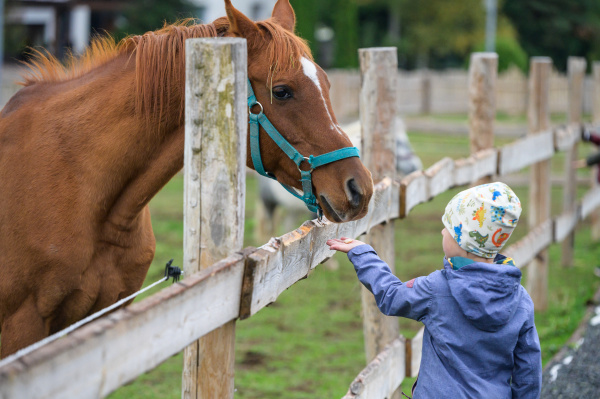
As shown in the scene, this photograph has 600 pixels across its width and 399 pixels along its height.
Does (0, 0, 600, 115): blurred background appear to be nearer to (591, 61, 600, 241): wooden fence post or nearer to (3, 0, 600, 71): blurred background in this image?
(3, 0, 600, 71): blurred background

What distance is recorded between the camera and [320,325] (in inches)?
219

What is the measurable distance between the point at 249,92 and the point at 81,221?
797 mm

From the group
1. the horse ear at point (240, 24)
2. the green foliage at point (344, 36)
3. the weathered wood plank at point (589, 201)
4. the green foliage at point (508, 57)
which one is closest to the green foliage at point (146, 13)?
the green foliage at point (344, 36)

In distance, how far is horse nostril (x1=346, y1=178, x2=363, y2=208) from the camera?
91.5 inches

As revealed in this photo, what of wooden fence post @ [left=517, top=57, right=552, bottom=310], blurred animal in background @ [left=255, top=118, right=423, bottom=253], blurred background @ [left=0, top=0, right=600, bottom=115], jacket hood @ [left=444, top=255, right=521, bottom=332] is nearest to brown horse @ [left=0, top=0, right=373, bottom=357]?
jacket hood @ [left=444, top=255, right=521, bottom=332]

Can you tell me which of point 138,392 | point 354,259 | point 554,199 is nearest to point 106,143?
point 354,259

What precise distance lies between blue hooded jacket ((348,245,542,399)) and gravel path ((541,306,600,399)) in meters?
1.89

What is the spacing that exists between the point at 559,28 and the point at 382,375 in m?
39.1

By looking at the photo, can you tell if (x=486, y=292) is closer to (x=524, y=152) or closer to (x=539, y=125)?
(x=524, y=152)

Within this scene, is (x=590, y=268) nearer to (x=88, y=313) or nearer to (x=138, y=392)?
(x=138, y=392)

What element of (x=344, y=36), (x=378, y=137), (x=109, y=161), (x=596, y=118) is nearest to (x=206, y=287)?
(x=109, y=161)

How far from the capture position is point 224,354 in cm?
181

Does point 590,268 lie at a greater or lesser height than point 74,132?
lesser

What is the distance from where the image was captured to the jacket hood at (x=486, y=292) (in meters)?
2.07
